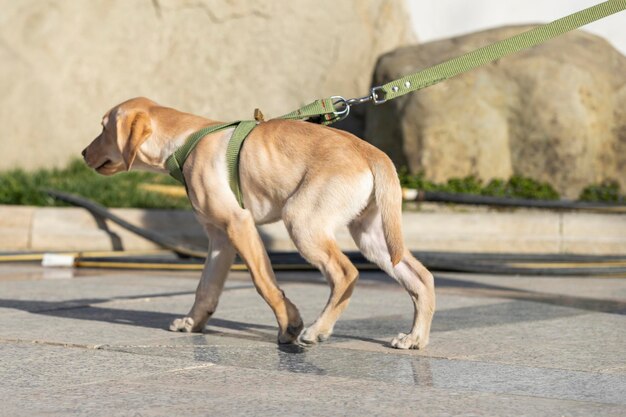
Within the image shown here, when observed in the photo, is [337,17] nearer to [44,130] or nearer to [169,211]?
[44,130]

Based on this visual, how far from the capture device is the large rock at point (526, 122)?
12578 millimetres

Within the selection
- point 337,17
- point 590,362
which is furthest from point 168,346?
point 337,17

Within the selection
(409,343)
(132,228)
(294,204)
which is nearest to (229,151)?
(294,204)

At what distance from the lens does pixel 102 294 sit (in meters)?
6.43

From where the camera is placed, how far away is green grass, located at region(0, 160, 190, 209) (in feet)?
34.5

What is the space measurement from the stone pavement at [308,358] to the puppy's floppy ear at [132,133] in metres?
0.79

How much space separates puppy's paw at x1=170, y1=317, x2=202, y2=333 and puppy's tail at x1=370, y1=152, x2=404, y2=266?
104 cm

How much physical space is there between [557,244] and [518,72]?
3485 millimetres

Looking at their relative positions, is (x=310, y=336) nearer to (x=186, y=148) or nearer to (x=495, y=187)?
(x=186, y=148)

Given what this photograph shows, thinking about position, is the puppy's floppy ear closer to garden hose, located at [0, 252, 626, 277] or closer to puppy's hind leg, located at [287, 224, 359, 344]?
puppy's hind leg, located at [287, 224, 359, 344]

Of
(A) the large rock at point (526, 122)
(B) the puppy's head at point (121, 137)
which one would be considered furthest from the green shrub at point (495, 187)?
(B) the puppy's head at point (121, 137)

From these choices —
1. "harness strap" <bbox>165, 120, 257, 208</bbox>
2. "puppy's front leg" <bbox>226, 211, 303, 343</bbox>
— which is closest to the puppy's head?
"harness strap" <bbox>165, 120, 257, 208</bbox>

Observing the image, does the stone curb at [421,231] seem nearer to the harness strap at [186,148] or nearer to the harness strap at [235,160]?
the harness strap at [186,148]

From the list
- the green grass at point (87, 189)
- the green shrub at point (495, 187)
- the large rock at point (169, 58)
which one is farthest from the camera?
the large rock at point (169, 58)
